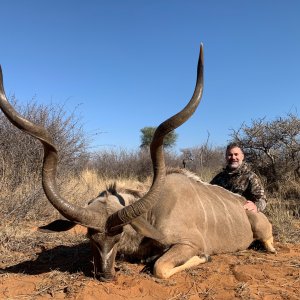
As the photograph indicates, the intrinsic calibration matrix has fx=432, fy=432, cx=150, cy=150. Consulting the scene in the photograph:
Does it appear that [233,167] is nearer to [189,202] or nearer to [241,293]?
[189,202]

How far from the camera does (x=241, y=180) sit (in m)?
5.34

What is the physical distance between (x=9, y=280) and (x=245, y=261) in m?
2.11

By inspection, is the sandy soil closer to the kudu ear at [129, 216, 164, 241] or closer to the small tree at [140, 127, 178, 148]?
the kudu ear at [129, 216, 164, 241]

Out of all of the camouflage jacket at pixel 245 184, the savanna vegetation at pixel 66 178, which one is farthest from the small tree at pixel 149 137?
the camouflage jacket at pixel 245 184

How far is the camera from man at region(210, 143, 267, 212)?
5.16 meters

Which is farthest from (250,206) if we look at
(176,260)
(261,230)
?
(176,260)

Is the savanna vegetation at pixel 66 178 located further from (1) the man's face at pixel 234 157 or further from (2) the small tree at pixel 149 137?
(2) the small tree at pixel 149 137

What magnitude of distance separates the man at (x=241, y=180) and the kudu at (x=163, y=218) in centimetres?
24

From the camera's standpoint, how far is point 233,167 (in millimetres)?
5395

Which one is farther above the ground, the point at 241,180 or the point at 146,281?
the point at 241,180

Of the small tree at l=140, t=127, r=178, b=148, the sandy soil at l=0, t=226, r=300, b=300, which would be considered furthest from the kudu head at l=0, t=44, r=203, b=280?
the small tree at l=140, t=127, r=178, b=148

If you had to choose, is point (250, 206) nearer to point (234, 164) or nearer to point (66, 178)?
point (234, 164)

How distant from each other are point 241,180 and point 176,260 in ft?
6.56

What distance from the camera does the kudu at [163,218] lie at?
10.8 ft
